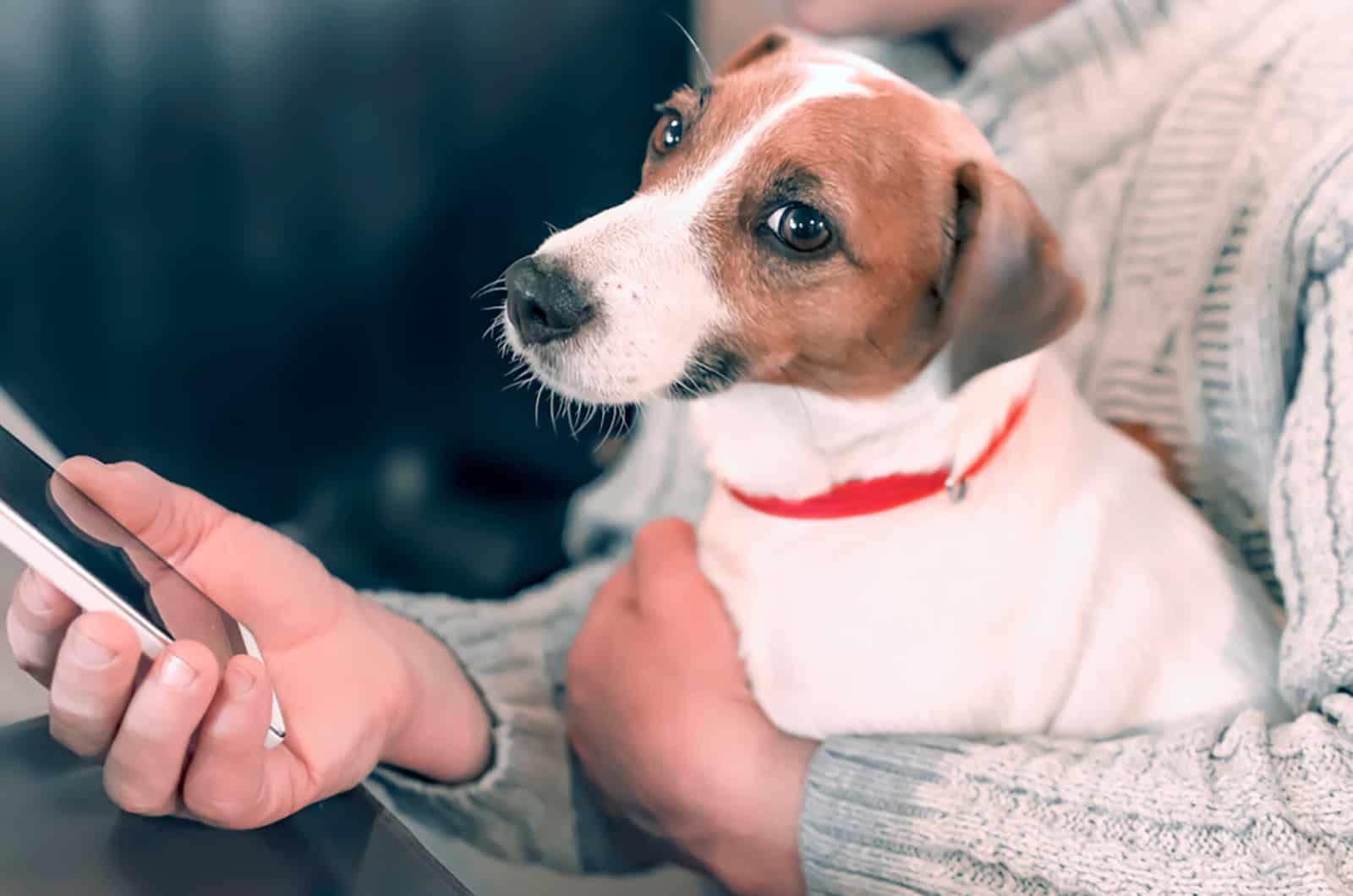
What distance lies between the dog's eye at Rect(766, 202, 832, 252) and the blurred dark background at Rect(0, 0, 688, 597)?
48 cm

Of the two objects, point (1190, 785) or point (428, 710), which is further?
point (428, 710)

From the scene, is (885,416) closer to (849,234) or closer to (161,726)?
(849,234)

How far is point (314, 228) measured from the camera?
113 centimetres

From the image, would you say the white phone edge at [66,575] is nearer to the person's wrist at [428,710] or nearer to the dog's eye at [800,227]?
the person's wrist at [428,710]

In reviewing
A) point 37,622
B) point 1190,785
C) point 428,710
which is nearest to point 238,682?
point 37,622

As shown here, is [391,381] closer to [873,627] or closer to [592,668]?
[592,668]

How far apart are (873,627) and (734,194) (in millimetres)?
398

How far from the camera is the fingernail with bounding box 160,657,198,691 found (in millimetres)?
587

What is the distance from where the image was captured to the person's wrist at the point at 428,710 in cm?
85

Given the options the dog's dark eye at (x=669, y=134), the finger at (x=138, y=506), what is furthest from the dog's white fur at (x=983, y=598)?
the finger at (x=138, y=506)

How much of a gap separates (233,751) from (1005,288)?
0.65 meters

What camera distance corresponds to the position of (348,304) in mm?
1188

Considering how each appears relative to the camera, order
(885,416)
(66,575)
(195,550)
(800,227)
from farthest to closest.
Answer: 1. (885,416)
2. (800,227)
3. (195,550)
4. (66,575)

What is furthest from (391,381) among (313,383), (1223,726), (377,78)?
(1223,726)
